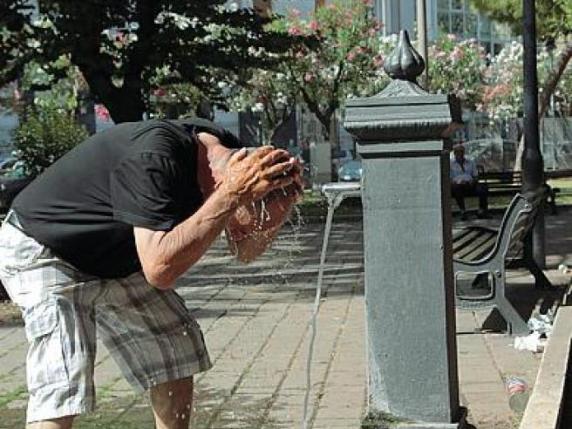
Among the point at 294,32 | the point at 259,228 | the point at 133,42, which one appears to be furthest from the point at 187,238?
the point at 294,32

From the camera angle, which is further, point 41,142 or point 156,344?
point 41,142

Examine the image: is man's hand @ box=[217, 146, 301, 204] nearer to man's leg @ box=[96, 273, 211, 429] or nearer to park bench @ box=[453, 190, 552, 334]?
man's leg @ box=[96, 273, 211, 429]

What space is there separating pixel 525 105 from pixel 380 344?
766cm

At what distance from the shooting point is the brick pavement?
19.0 ft

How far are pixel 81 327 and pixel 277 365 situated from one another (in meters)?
3.32

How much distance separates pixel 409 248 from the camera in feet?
15.2

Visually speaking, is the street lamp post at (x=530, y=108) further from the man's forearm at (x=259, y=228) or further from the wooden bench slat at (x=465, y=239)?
the man's forearm at (x=259, y=228)

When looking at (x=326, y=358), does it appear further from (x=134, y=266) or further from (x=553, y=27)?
(x=553, y=27)

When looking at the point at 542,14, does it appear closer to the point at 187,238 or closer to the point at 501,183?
the point at 501,183

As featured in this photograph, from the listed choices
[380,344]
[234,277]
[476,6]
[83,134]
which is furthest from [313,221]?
[380,344]

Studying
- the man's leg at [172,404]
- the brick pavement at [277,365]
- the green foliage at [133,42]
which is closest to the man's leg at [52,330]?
the man's leg at [172,404]

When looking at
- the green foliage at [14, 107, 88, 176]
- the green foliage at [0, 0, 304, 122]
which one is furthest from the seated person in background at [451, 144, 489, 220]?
the green foliage at [14, 107, 88, 176]

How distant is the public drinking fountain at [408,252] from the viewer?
4.60 metres

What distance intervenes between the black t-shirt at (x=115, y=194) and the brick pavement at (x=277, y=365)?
2.07 m
